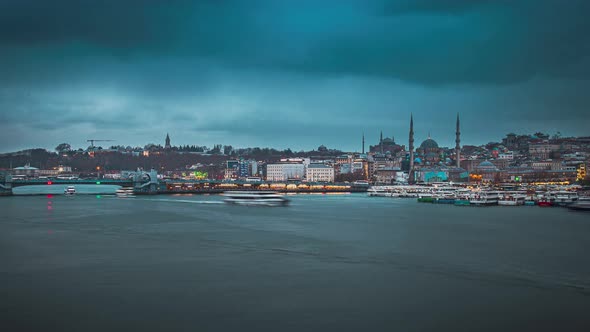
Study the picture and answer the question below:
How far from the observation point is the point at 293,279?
9508mm

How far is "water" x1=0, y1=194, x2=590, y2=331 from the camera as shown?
714 cm

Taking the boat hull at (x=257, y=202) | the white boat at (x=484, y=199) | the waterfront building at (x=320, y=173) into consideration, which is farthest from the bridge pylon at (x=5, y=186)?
the waterfront building at (x=320, y=173)

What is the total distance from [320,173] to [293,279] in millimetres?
70164

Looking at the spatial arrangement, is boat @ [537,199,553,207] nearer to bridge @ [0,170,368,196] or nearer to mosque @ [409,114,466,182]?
bridge @ [0,170,368,196]

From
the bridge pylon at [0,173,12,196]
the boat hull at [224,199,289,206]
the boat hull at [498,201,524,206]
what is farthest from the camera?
the bridge pylon at [0,173,12,196]

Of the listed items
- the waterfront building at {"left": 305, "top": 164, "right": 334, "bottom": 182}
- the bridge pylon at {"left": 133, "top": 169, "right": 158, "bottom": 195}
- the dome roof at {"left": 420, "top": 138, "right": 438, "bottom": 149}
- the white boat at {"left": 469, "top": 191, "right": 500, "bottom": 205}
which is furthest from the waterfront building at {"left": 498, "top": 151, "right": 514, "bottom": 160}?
the bridge pylon at {"left": 133, "top": 169, "right": 158, "bottom": 195}

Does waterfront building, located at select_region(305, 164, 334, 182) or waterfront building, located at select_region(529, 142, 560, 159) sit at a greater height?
waterfront building, located at select_region(529, 142, 560, 159)

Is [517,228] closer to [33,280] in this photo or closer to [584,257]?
[584,257]

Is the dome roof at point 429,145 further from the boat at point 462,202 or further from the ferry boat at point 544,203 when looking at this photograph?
the ferry boat at point 544,203

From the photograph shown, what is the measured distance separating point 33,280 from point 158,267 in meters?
2.26

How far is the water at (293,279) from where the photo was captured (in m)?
7.14

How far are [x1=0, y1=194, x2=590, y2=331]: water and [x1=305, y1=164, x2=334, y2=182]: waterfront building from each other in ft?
199

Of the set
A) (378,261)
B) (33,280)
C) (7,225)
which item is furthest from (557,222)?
(7,225)

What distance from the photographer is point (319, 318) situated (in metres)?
7.15
